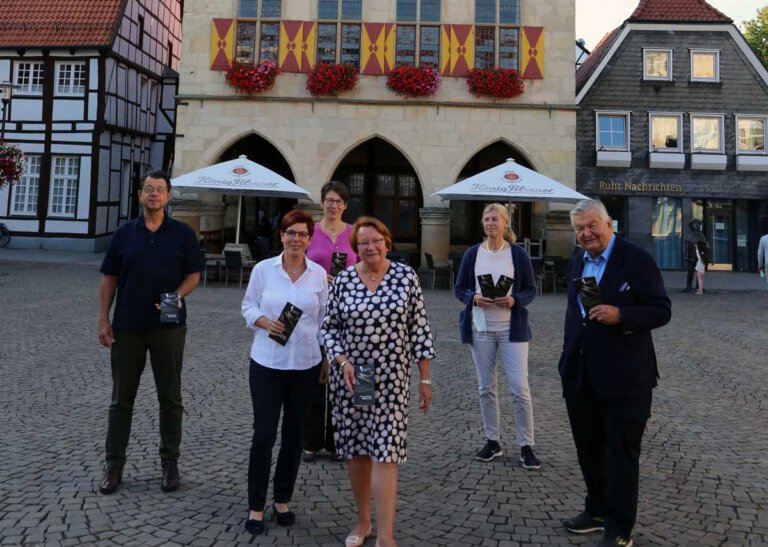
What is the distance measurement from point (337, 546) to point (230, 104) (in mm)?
15866

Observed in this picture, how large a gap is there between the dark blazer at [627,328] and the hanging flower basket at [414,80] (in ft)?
47.7

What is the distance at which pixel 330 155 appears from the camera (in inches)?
685

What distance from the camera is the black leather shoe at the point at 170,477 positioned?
3695 mm

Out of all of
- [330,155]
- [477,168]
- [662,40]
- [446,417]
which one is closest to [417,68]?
[330,155]

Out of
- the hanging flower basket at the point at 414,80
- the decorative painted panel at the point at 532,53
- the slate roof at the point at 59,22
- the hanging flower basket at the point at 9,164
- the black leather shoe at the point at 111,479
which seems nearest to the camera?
the black leather shoe at the point at 111,479

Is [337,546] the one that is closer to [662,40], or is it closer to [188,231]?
[188,231]

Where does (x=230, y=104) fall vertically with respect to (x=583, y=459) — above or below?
above

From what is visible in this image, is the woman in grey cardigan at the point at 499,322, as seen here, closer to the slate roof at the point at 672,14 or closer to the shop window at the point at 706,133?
the slate roof at the point at 672,14

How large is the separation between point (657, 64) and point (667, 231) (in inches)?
214

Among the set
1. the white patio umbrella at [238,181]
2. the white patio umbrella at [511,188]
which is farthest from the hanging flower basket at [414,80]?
the white patio umbrella at [238,181]

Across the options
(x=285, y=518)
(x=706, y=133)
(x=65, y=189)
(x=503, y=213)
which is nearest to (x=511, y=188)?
(x=503, y=213)

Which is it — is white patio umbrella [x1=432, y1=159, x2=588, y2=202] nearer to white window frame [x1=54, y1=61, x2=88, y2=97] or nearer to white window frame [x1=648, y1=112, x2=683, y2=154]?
white window frame [x1=648, y1=112, x2=683, y2=154]

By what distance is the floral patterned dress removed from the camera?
10.0 ft

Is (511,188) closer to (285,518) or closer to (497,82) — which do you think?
(497,82)
